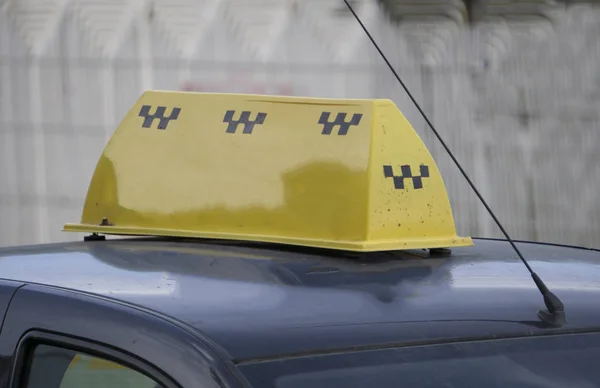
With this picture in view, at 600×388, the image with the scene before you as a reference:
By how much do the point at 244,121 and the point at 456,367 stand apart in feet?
2.59

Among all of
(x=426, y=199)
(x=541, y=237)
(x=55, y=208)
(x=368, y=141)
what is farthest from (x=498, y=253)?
(x=55, y=208)

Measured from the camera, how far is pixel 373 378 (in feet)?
4.43

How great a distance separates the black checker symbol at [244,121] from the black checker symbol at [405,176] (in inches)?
11.0

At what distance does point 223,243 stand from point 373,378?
662 millimetres

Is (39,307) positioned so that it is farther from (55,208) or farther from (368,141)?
(55,208)

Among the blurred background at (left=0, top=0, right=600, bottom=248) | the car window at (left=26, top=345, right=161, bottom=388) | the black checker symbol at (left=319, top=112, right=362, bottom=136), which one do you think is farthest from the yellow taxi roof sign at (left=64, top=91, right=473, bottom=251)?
the blurred background at (left=0, top=0, right=600, bottom=248)

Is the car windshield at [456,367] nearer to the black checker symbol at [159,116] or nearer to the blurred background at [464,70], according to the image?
the black checker symbol at [159,116]

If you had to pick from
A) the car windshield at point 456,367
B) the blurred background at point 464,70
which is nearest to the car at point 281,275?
the car windshield at point 456,367

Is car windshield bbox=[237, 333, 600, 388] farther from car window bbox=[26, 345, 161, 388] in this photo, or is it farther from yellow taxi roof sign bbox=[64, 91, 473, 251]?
yellow taxi roof sign bbox=[64, 91, 473, 251]

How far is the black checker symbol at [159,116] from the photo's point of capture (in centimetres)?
214

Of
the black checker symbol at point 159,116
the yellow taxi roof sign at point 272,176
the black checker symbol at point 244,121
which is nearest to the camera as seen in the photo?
the yellow taxi roof sign at point 272,176

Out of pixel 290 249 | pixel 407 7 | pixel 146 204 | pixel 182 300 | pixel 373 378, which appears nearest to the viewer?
pixel 373 378

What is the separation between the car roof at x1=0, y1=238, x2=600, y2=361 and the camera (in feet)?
4.58

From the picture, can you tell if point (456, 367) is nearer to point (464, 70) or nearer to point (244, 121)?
point (244, 121)
